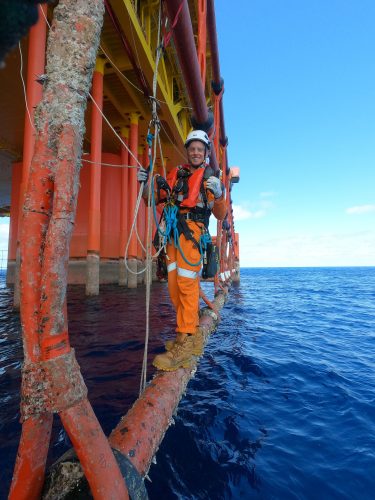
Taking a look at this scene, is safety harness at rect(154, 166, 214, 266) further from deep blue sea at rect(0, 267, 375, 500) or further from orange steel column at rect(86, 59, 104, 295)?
orange steel column at rect(86, 59, 104, 295)

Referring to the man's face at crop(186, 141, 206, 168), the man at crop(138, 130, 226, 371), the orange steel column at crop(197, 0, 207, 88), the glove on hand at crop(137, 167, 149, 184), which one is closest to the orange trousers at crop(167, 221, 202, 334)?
the man at crop(138, 130, 226, 371)

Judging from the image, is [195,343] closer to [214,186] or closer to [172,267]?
[172,267]

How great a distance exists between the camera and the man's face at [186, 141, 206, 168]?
3.59 m

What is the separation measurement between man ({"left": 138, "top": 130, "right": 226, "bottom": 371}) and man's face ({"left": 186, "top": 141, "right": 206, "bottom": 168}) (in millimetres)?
86

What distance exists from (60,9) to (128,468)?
A: 2.21 metres

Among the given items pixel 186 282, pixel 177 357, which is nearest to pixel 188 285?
pixel 186 282

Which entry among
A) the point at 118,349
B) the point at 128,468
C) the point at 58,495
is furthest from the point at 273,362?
the point at 58,495

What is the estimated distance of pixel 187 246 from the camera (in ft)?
10.5

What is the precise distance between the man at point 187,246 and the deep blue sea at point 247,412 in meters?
0.64

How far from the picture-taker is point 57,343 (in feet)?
3.93

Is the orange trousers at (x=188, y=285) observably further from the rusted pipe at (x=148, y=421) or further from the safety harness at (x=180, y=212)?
the rusted pipe at (x=148, y=421)

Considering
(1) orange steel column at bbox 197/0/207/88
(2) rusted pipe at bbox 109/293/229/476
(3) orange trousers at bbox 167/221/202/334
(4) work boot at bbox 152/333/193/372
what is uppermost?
(1) orange steel column at bbox 197/0/207/88

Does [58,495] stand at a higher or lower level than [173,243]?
lower

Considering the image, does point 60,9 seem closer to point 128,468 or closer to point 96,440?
point 96,440
